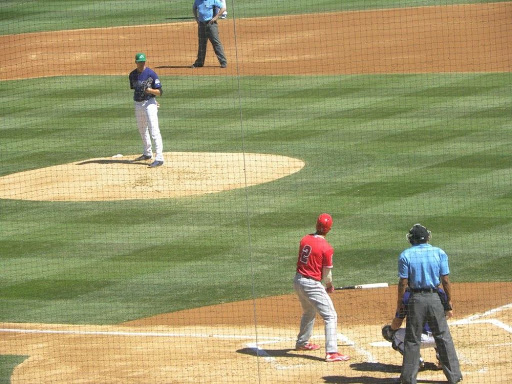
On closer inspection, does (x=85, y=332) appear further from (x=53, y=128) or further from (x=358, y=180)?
(x=53, y=128)

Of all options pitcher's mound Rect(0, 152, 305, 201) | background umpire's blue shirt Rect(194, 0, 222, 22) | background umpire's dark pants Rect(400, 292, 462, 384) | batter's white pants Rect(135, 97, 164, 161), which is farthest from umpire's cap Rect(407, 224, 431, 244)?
background umpire's blue shirt Rect(194, 0, 222, 22)

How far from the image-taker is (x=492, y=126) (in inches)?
835

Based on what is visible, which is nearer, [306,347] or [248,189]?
[306,347]

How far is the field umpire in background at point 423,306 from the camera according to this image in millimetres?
10221

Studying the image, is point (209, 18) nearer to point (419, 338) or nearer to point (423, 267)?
point (423, 267)

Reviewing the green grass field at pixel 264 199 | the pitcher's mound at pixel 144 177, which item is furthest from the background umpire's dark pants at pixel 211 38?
the pitcher's mound at pixel 144 177

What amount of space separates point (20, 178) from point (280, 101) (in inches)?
266

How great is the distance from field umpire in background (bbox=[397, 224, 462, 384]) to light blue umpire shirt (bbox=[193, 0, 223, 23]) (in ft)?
55.2

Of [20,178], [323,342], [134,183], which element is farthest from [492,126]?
[323,342]

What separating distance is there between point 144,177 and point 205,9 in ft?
27.6

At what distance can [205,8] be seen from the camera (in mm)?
26438

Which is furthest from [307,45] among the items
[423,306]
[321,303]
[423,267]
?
[423,306]

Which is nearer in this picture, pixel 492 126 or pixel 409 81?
pixel 492 126

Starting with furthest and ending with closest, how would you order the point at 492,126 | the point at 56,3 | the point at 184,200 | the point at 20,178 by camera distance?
the point at 56,3
the point at 492,126
the point at 20,178
the point at 184,200
